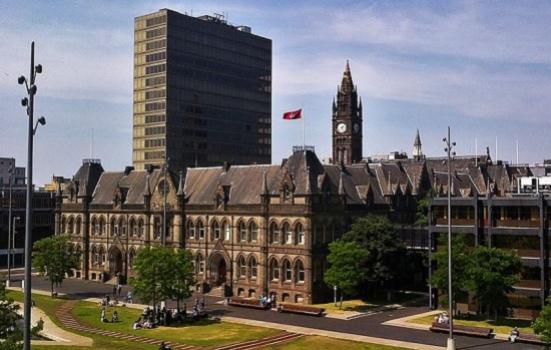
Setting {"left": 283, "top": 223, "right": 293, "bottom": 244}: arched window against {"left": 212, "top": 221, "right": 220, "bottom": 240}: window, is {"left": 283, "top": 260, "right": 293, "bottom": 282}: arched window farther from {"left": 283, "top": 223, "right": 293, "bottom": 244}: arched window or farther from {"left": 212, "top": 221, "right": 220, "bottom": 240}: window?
{"left": 212, "top": 221, "right": 220, "bottom": 240}: window

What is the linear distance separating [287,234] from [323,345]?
27658 millimetres

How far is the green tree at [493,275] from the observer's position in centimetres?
6488

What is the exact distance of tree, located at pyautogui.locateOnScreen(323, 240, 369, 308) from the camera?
74.0 metres

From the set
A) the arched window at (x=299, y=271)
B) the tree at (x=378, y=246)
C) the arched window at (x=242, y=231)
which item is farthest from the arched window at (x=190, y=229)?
the tree at (x=378, y=246)

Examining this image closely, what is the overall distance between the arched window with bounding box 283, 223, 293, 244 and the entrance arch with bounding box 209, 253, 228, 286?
12130mm

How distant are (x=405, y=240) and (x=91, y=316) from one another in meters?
42.4

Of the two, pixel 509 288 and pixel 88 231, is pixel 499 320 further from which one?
pixel 88 231

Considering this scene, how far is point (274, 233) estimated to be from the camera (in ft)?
277

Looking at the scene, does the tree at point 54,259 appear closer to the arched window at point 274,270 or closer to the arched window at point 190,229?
the arched window at point 190,229

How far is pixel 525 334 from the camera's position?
59.5 meters

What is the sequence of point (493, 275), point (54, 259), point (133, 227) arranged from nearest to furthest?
point (493, 275) → point (54, 259) → point (133, 227)

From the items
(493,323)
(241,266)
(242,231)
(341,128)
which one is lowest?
(493,323)

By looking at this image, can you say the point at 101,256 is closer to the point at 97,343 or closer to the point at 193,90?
the point at 97,343

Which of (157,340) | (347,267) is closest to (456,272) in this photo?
(347,267)
